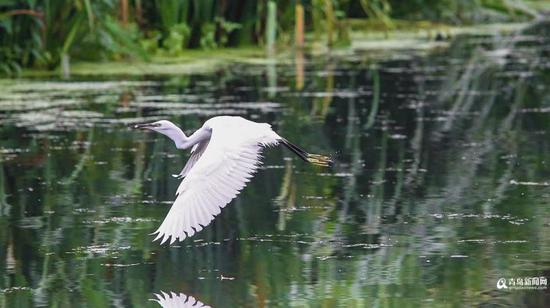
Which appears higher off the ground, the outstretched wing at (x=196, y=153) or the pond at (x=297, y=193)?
the outstretched wing at (x=196, y=153)

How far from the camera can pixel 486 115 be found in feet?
31.3

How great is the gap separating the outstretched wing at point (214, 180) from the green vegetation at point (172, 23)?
514 cm

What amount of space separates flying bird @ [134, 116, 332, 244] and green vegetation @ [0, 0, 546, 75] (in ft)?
16.7

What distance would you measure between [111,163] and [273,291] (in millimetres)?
3146

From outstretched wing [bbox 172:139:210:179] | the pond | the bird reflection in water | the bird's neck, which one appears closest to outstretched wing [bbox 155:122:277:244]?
the pond

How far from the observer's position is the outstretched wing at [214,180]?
16.3 feet

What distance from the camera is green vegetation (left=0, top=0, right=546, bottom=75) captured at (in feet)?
35.9

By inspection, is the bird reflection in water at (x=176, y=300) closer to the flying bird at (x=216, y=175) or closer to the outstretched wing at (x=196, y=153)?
the flying bird at (x=216, y=175)

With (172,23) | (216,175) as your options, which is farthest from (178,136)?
(172,23)

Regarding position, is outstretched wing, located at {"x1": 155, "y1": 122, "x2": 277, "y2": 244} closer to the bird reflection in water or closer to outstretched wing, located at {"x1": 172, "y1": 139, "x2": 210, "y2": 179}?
the bird reflection in water

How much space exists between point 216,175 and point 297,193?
1604mm

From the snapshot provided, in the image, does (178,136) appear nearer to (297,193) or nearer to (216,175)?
(297,193)

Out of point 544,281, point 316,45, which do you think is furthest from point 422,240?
point 316,45

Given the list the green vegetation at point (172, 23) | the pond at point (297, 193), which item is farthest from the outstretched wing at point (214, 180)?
the green vegetation at point (172, 23)
